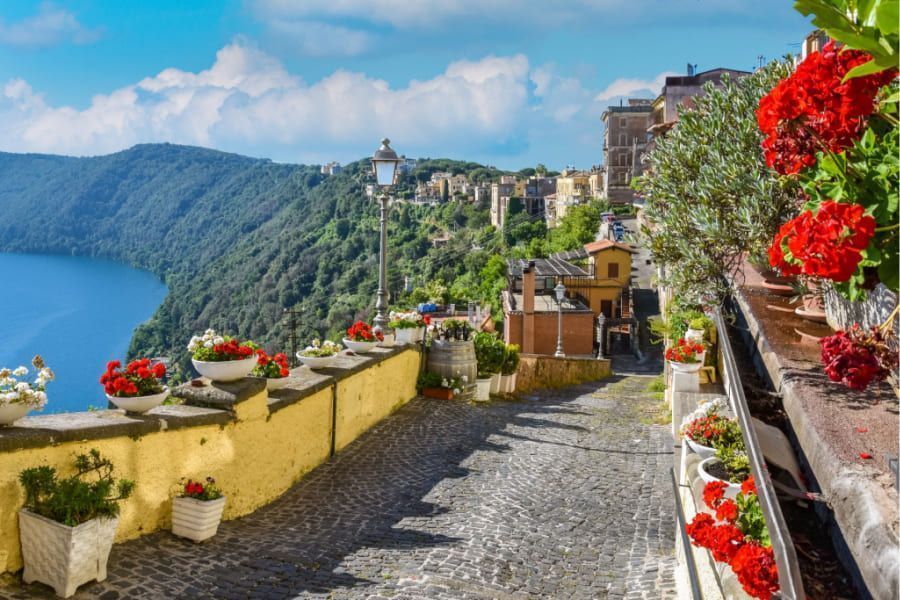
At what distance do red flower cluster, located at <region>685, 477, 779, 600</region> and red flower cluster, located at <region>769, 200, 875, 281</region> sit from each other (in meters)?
0.91

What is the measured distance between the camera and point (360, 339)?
10.1 m

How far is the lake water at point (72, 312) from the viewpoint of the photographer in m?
85.6

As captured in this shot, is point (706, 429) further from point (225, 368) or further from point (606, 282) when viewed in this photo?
point (606, 282)

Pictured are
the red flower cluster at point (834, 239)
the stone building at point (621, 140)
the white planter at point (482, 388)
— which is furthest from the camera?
the stone building at point (621, 140)

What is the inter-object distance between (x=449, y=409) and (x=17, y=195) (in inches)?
5435

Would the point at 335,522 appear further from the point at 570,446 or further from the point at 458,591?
the point at 570,446

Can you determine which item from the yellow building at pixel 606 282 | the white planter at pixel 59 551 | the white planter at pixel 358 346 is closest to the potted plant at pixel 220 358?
the white planter at pixel 59 551

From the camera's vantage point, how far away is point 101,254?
438 ft

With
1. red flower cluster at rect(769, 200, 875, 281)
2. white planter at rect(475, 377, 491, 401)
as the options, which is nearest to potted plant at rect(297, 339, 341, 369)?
white planter at rect(475, 377, 491, 401)

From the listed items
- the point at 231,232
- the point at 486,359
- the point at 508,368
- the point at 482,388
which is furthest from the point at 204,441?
the point at 231,232

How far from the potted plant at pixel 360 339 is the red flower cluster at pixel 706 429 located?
592cm

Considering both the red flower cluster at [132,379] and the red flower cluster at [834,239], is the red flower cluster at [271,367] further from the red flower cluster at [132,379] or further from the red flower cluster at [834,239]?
the red flower cluster at [834,239]

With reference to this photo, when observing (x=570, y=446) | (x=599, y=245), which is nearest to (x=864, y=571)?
(x=570, y=446)

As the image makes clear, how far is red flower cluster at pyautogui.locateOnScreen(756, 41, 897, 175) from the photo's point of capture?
2.16 metres
